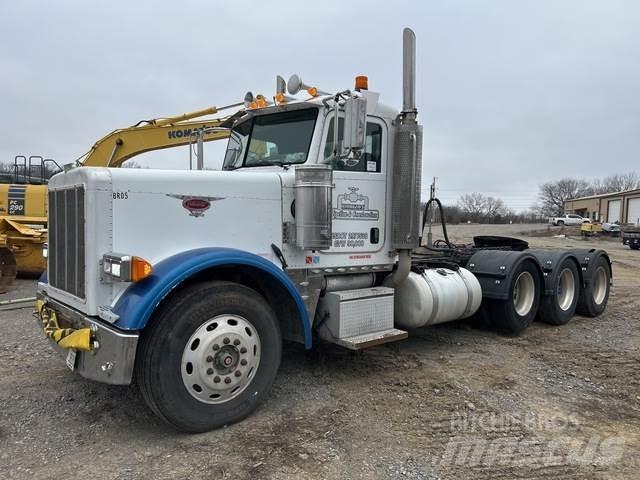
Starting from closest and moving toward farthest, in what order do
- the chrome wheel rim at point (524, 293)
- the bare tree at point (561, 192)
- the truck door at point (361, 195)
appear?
the truck door at point (361, 195), the chrome wheel rim at point (524, 293), the bare tree at point (561, 192)

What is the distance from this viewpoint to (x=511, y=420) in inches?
168

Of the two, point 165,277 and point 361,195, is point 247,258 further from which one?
point 361,195

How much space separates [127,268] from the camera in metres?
3.59

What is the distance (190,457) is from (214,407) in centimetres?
44

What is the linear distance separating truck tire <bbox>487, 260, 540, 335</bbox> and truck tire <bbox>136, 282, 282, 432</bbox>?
3877 millimetres

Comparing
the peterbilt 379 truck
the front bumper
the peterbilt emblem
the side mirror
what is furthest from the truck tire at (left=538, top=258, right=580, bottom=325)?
the front bumper

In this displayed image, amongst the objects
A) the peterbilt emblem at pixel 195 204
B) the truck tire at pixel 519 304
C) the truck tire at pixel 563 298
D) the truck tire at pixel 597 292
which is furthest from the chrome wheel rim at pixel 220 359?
the truck tire at pixel 597 292

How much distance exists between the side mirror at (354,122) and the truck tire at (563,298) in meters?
4.70

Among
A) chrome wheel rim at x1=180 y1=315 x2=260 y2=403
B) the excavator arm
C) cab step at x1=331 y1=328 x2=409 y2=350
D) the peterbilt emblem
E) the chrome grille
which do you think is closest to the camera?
chrome wheel rim at x1=180 y1=315 x2=260 y2=403

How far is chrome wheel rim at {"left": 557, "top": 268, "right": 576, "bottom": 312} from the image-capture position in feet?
26.7

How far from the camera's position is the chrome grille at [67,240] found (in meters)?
3.95

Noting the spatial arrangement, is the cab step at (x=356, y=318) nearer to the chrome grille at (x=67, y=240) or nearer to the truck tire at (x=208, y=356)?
the truck tire at (x=208, y=356)

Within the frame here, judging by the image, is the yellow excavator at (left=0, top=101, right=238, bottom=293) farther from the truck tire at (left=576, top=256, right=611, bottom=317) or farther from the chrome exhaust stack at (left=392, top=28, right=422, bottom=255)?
the truck tire at (left=576, top=256, right=611, bottom=317)

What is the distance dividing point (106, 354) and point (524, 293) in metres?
5.83
